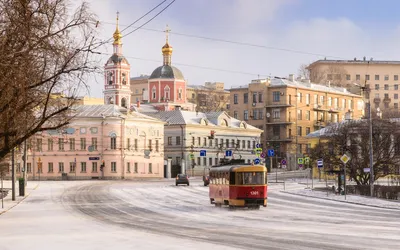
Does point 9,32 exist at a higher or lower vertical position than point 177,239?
higher

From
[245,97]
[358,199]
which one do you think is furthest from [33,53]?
[245,97]

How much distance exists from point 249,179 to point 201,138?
79104 millimetres

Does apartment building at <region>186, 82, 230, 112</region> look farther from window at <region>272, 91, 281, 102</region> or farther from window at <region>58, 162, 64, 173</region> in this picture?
window at <region>58, 162, 64, 173</region>

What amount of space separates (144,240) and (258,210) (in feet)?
58.4

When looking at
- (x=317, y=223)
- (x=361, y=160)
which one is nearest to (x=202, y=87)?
(x=361, y=160)

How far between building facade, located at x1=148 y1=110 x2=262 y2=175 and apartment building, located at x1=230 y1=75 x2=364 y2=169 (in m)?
3.61

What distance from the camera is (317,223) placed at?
30078 millimetres

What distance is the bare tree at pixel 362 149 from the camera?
61.3 metres

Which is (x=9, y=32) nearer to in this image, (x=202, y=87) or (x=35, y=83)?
(x=35, y=83)

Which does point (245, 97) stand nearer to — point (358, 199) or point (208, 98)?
point (208, 98)

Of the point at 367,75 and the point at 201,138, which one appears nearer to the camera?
the point at 201,138

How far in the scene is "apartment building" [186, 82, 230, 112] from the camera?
177 metres

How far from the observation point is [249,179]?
41438mm

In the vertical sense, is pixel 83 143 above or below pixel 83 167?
above
